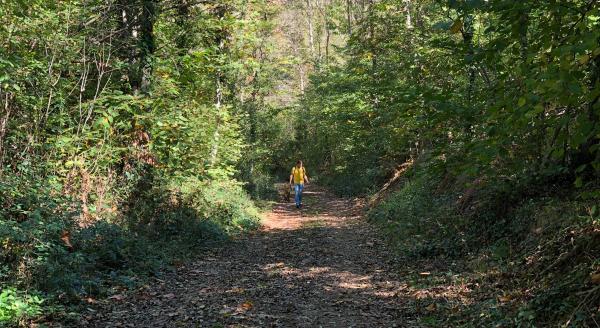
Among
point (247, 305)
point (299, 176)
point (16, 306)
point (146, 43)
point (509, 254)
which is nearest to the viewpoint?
point (16, 306)

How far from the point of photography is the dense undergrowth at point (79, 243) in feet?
19.5

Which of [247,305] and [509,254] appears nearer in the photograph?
[247,305]

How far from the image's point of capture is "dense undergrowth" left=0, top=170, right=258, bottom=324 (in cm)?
595

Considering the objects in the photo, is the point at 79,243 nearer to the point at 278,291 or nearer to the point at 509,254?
the point at 278,291

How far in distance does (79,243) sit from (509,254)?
6.91m

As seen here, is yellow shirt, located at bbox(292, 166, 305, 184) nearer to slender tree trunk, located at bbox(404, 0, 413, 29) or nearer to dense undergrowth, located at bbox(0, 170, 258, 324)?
slender tree trunk, located at bbox(404, 0, 413, 29)

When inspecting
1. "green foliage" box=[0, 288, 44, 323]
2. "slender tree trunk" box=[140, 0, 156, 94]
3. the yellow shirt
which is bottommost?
"green foliage" box=[0, 288, 44, 323]

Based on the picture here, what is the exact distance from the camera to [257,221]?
15945mm

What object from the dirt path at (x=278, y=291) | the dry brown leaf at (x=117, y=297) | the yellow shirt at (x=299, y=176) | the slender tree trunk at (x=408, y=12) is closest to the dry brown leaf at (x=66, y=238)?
the dry brown leaf at (x=117, y=297)

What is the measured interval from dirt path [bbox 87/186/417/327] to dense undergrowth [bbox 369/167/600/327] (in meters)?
0.72

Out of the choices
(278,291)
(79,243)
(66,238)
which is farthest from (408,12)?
(66,238)

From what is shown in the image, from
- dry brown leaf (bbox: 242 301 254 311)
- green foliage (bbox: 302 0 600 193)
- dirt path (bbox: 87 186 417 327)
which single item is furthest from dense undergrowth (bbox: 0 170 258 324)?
green foliage (bbox: 302 0 600 193)

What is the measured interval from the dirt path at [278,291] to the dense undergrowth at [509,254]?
0.72m

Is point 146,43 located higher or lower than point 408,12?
lower
